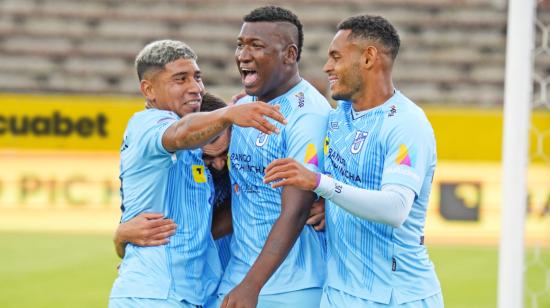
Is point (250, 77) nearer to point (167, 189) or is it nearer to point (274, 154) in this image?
point (274, 154)

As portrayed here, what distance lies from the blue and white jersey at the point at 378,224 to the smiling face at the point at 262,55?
0.36 m

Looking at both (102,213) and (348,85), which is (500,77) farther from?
(348,85)

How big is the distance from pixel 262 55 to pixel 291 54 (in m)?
0.15

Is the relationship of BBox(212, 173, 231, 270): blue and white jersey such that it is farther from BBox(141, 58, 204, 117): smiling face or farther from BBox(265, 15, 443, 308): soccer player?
BBox(265, 15, 443, 308): soccer player

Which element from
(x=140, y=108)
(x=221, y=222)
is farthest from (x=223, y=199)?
(x=140, y=108)

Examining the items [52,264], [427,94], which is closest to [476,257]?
[52,264]

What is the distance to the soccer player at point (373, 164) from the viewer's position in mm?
3578

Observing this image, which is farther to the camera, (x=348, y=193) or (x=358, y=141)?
(x=358, y=141)

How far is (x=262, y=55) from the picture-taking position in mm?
3896

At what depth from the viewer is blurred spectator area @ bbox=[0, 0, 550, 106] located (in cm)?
1514

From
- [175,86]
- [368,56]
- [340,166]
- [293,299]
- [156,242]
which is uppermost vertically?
[368,56]

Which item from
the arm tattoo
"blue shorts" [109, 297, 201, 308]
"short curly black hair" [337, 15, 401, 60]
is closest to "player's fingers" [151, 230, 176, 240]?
"blue shorts" [109, 297, 201, 308]

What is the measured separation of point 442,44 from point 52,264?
8678 millimetres

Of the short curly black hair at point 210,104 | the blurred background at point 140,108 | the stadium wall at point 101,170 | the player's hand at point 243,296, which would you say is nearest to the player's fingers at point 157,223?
the player's hand at point 243,296
